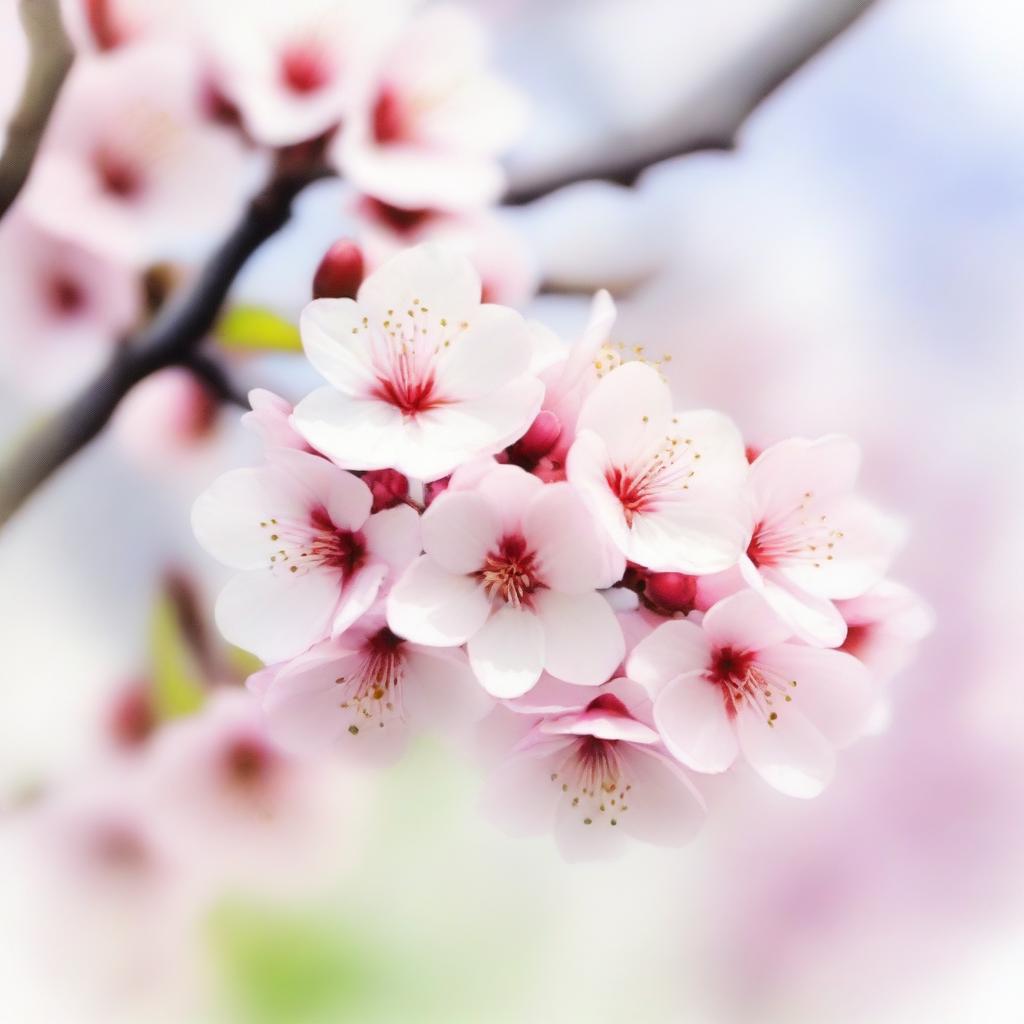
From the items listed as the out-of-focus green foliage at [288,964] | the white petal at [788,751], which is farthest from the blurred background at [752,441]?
the white petal at [788,751]

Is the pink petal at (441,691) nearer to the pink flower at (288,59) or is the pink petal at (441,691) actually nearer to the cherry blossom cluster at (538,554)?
the cherry blossom cluster at (538,554)

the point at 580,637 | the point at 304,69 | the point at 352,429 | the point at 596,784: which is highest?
the point at 304,69

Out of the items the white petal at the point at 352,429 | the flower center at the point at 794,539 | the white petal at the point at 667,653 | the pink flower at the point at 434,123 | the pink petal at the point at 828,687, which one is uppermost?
the pink flower at the point at 434,123

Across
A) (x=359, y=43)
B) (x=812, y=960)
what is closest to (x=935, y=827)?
(x=812, y=960)

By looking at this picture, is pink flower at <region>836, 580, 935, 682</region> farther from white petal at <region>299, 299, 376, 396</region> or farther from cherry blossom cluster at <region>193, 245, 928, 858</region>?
white petal at <region>299, 299, 376, 396</region>

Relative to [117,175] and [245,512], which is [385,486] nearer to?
[245,512]

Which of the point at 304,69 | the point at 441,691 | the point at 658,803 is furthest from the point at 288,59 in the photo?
the point at 658,803

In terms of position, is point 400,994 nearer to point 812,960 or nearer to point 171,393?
point 812,960

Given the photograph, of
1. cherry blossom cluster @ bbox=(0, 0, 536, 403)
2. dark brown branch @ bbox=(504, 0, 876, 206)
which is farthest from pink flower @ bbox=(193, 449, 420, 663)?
dark brown branch @ bbox=(504, 0, 876, 206)
